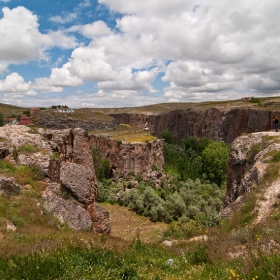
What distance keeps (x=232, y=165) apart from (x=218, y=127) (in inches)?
1582

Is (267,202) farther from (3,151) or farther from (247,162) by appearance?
(3,151)

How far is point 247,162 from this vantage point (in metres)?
14.7

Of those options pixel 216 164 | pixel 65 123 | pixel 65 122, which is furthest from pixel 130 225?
pixel 65 122

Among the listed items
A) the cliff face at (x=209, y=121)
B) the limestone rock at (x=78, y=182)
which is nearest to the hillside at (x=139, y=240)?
the limestone rock at (x=78, y=182)

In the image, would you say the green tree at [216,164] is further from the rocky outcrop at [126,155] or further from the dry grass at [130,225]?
the dry grass at [130,225]

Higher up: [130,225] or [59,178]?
[59,178]

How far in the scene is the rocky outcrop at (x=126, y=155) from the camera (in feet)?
106

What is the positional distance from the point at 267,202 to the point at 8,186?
30.6 ft

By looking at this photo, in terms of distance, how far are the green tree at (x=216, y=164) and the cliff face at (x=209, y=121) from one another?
1367cm

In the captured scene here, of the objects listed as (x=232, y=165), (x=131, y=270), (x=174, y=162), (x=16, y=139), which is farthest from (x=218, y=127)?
(x=131, y=270)

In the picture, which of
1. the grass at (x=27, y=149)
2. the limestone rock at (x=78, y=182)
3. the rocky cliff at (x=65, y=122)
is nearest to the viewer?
the limestone rock at (x=78, y=182)

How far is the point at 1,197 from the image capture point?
8258mm

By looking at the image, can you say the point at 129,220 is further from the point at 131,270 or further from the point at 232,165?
the point at 131,270

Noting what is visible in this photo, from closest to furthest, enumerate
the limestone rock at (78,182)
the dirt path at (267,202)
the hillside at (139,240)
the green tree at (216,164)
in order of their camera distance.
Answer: the hillside at (139,240), the dirt path at (267,202), the limestone rock at (78,182), the green tree at (216,164)
